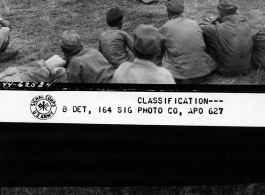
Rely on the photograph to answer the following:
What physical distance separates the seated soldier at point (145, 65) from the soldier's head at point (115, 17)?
1.45 feet

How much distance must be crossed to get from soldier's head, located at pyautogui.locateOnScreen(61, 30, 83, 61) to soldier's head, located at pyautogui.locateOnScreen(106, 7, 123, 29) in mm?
400

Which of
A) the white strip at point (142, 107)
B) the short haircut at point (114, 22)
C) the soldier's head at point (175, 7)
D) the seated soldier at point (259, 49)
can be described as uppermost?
the soldier's head at point (175, 7)

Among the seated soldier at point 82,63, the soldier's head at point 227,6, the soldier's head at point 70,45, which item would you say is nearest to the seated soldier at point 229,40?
the soldier's head at point 227,6

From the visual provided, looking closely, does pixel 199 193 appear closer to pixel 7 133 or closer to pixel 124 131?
pixel 124 131

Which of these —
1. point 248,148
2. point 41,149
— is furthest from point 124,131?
point 248,148

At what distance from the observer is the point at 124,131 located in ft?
18.3

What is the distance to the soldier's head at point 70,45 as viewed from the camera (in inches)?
227

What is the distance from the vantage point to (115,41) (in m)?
5.88

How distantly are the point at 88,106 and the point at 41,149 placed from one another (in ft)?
2.30

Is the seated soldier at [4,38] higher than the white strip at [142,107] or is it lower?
higher

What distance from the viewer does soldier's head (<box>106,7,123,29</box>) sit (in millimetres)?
5891

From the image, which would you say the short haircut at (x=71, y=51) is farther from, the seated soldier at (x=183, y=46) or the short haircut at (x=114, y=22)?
the seated soldier at (x=183, y=46)

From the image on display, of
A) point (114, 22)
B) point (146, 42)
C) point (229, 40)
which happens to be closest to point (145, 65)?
point (146, 42)

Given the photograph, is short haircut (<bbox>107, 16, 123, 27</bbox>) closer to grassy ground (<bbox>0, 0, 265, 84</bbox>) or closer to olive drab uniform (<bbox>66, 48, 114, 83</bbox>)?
grassy ground (<bbox>0, 0, 265, 84</bbox>)
